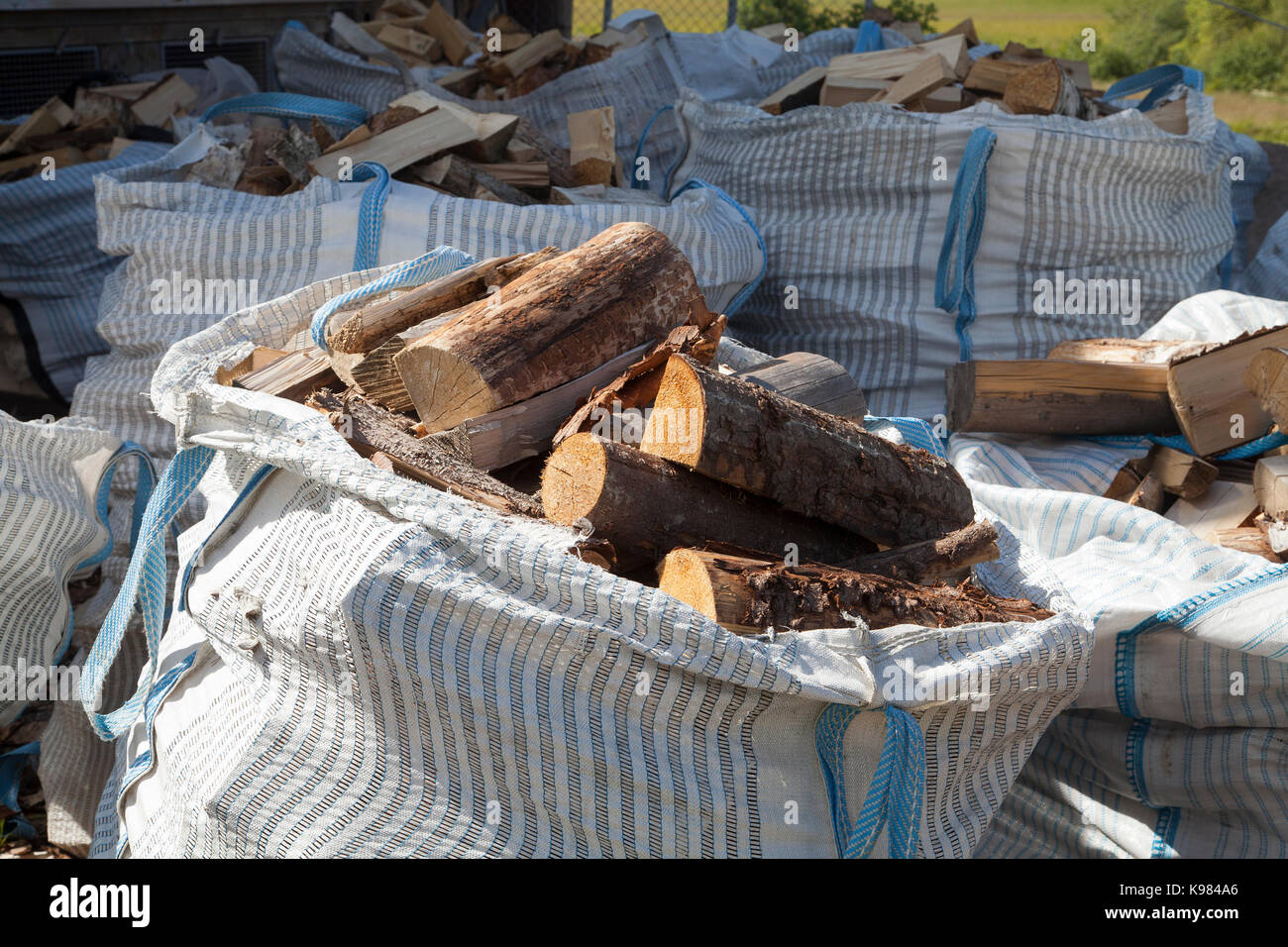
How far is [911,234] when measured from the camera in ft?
11.6

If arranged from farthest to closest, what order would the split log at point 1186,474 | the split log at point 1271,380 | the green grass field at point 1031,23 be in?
the green grass field at point 1031,23, the split log at point 1186,474, the split log at point 1271,380

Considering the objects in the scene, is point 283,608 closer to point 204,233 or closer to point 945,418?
point 204,233

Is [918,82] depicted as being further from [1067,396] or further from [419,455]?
[419,455]

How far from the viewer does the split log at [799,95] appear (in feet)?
14.4

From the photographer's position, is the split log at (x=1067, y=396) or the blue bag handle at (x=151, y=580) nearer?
the blue bag handle at (x=151, y=580)

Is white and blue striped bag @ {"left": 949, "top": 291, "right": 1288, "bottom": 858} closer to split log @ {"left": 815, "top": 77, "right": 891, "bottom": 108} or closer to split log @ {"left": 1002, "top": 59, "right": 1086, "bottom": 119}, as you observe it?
split log @ {"left": 1002, "top": 59, "right": 1086, "bottom": 119}

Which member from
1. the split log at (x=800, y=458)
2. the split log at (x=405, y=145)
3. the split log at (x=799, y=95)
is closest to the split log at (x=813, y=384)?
the split log at (x=800, y=458)

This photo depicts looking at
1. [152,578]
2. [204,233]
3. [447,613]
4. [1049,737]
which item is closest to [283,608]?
[447,613]

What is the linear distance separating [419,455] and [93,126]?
134 inches

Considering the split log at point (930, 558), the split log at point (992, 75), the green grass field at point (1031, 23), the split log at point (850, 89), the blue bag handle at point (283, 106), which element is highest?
the split log at point (992, 75)

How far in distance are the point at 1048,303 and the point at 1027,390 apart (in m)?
0.89

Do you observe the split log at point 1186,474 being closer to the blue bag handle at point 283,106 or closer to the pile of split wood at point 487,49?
the blue bag handle at point 283,106

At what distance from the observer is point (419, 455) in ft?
5.72

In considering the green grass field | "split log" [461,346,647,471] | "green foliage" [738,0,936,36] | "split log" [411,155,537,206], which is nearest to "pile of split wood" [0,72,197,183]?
"split log" [411,155,537,206]
